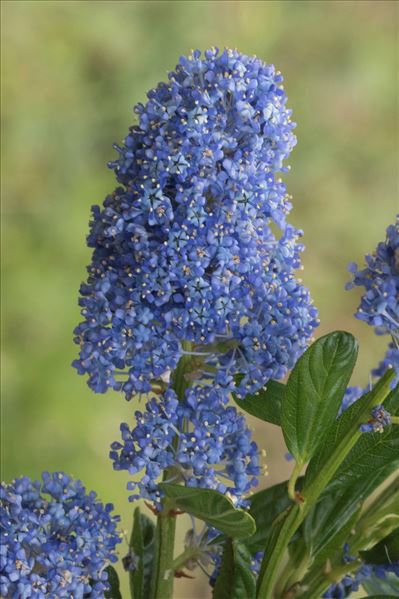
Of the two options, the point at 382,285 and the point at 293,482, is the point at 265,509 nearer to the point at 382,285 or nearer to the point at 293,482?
the point at 293,482

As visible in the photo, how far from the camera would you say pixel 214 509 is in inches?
30.2

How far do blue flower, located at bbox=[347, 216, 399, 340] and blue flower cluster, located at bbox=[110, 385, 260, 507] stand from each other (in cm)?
15

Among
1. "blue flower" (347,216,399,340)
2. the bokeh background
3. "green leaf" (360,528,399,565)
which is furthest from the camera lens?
the bokeh background

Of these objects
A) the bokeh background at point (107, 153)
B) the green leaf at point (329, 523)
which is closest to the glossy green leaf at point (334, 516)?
the green leaf at point (329, 523)

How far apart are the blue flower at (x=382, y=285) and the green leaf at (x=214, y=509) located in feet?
0.57

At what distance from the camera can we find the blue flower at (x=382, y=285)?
72 centimetres

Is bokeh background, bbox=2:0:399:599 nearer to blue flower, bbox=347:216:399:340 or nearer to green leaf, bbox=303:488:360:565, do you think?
green leaf, bbox=303:488:360:565

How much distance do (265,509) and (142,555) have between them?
0.40 ft

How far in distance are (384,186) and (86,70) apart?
957mm

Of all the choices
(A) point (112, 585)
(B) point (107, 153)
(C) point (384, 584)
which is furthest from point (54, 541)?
(B) point (107, 153)

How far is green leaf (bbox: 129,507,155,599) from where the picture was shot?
0.90 meters

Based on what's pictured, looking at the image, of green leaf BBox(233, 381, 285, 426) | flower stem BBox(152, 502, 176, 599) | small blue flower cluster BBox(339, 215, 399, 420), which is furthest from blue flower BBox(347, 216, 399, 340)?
flower stem BBox(152, 502, 176, 599)

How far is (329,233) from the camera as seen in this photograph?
112 inches

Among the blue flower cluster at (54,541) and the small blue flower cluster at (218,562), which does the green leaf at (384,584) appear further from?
the blue flower cluster at (54,541)
